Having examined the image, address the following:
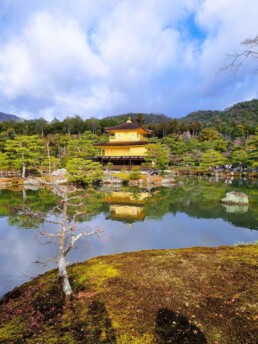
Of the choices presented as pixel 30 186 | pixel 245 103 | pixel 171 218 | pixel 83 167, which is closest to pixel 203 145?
pixel 83 167

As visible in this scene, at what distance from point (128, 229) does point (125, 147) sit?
23.8m

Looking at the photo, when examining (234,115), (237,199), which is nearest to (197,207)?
(237,199)

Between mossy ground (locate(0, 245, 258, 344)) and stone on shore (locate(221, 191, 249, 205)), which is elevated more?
mossy ground (locate(0, 245, 258, 344))

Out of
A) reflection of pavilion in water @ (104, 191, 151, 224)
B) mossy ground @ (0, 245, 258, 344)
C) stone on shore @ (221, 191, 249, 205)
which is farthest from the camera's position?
stone on shore @ (221, 191, 249, 205)

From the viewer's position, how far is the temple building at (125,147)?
32500 millimetres

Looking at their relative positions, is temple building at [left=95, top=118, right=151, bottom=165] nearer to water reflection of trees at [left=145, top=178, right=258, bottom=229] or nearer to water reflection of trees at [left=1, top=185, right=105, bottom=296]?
water reflection of trees at [left=145, top=178, right=258, bottom=229]

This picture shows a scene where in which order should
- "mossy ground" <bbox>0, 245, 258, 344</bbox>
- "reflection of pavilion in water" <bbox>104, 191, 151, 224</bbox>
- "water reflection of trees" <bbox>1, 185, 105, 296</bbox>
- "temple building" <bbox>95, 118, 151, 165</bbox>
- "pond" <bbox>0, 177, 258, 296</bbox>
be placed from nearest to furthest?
"mossy ground" <bbox>0, 245, 258, 344</bbox> → "water reflection of trees" <bbox>1, 185, 105, 296</bbox> → "pond" <bbox>0, 177, 258, 296</bbox> → "reflection of pavilion in water" <bbox>104, 191, 151, 224</bbox> → "temple building" <bbox>95, 118, 151, 165</bbox>

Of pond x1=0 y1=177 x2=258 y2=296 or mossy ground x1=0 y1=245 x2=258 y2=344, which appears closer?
mossy ground x1=0 y1=245 x2=258 y2=344

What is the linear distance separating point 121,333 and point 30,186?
23.5 metres

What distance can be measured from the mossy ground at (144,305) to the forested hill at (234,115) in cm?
5628

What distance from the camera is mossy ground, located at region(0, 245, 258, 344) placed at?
3.20m

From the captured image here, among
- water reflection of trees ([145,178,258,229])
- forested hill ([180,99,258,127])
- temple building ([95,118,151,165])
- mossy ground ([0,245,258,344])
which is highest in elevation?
forested hill ([180,99,258,127])

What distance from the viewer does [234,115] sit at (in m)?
80.4

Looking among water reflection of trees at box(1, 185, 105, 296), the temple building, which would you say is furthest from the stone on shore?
the temple building
